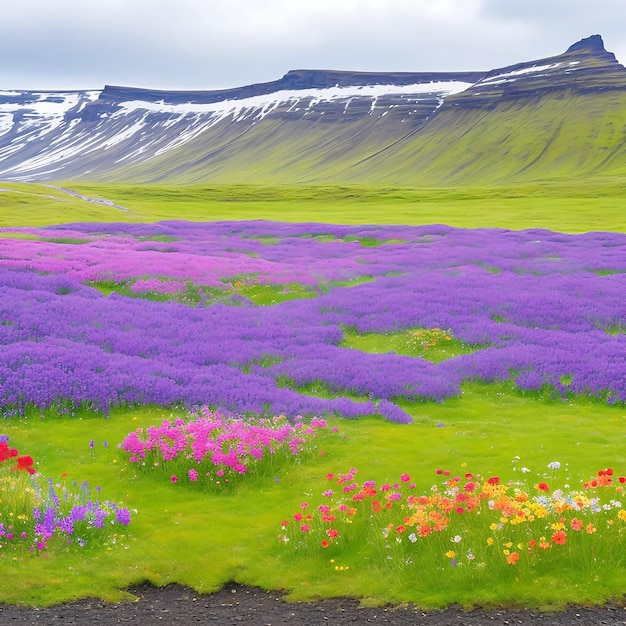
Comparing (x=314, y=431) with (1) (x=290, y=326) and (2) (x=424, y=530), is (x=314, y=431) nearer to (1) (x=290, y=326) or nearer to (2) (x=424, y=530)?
(2) (x=424, y=530)

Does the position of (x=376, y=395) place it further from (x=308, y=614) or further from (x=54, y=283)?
(x=54, y=283)

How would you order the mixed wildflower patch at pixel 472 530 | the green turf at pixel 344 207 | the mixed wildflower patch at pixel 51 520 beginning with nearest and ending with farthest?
the mixed wildflower patch at pixel 472 530
the mixed wildflower patch at pixel 51 520
the green turf at pixel 344 207

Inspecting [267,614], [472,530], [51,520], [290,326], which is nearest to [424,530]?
[472,530]

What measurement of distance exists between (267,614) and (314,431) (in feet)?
17.7

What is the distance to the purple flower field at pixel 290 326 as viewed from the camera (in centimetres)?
1579

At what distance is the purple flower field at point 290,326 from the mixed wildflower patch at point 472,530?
5.40m

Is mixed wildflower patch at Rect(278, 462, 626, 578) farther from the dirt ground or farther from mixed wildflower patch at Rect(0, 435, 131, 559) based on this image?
mixed wildflower patch at Rect(0, 435, 131, 559)

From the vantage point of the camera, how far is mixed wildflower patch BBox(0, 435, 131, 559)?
9328 mm

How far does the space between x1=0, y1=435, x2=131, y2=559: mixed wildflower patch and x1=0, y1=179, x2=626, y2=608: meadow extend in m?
0.03

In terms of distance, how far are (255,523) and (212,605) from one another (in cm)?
195

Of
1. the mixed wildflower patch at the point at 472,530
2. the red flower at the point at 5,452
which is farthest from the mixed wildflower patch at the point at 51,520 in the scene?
the mixed wildflower patch at the point at 472,530

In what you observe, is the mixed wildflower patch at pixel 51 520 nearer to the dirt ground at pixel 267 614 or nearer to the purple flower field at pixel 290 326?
the dirt ground at pixel 267 614

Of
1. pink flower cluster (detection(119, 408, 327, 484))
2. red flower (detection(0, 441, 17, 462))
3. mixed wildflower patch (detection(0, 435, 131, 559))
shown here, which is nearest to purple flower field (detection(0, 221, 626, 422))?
pink flower cluster (detection(119, 408, 327, 484))

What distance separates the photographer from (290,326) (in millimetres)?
23094
